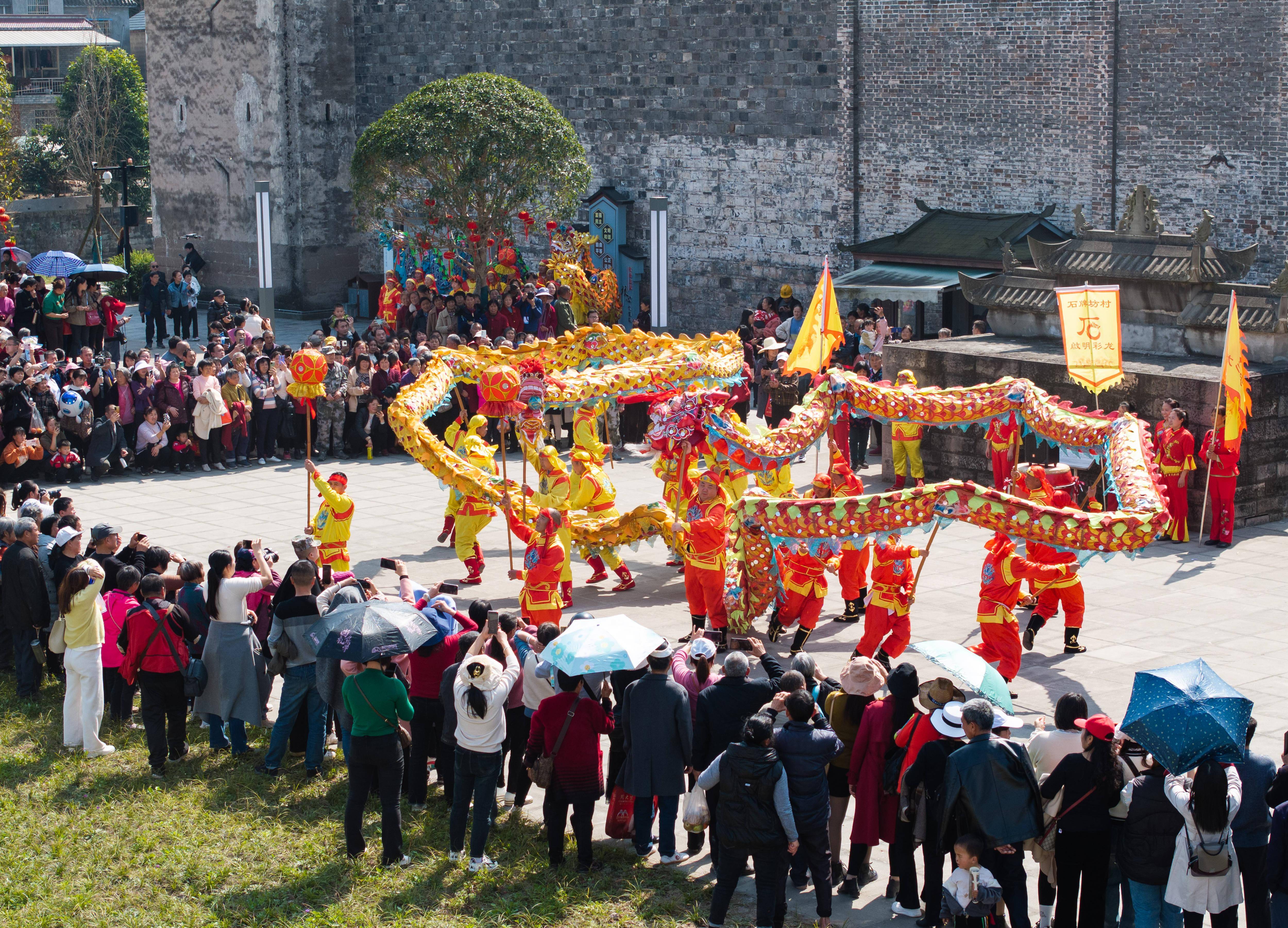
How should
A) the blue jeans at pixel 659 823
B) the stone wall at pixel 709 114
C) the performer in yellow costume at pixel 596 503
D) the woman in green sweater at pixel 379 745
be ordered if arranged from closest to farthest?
the woman in green sweater at pixel 379 745
the blue jeans at pixel 659 823
the performer in yellow costume at pixel 596 503
the stone wall at pixel 709 114

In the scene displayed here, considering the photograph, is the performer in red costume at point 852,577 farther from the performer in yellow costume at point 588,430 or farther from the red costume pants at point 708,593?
the performer in yellow costume at point 588,430

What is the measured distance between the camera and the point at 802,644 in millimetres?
11711

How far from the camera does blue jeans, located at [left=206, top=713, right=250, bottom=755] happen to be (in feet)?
31.5

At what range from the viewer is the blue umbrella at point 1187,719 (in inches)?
255

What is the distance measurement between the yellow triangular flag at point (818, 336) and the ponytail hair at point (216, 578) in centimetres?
731

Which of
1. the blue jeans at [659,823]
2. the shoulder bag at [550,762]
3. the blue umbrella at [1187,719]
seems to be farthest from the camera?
the blue jeans at [659,823]

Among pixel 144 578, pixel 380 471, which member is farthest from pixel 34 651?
pixel 380 471

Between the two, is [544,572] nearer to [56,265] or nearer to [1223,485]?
[1223,485]

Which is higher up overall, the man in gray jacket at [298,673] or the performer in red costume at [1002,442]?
the performer in red costume at [1002,442]

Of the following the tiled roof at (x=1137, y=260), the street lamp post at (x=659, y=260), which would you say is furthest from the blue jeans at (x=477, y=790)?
the tiled roof at (x=1137, y=260)

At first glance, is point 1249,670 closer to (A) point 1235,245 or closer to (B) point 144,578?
(B) point 144,578

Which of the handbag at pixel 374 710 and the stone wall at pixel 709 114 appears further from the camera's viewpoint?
the stone wall at pixel 709 114

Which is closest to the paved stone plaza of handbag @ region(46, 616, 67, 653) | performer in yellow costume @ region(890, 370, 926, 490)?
performer in yellow costume @ region(890, 370, 926, 490)

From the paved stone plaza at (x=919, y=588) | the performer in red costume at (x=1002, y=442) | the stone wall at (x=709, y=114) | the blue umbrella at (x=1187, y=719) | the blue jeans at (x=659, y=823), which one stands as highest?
the stone wall at (x=709, y=114)
